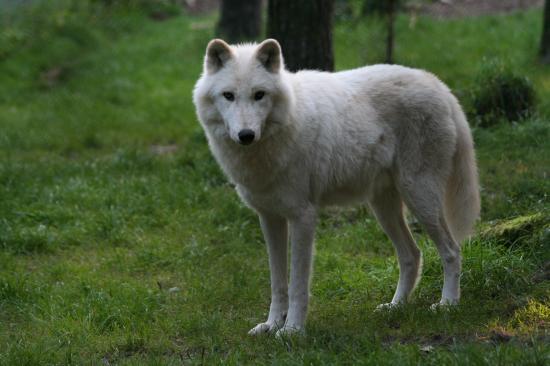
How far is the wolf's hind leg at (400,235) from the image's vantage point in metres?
5.40

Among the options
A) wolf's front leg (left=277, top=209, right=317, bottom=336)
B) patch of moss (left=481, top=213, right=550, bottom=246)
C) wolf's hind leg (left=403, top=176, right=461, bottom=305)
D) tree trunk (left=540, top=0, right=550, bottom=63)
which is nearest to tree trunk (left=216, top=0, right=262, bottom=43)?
tree trunk (left=540, top=0, right=550, bottom=63)

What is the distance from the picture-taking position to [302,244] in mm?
4809

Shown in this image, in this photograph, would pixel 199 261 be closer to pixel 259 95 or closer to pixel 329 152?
pixel 329 152

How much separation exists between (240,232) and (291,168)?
7.14 ft

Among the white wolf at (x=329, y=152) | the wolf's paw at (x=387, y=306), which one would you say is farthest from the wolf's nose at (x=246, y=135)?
the wolf's paw at (x=387, y=306)

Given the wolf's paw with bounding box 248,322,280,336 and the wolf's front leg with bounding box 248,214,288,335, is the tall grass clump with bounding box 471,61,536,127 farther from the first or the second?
the wolf's paw with bounding box 248,322,280,336

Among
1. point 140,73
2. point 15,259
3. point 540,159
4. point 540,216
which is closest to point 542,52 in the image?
point 540,159

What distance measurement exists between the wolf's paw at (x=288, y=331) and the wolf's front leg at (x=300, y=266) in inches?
0.7

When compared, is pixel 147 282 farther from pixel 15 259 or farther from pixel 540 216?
pixel 540 216

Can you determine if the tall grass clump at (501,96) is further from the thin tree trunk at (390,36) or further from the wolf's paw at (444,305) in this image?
the wolf's paw at (444,305)

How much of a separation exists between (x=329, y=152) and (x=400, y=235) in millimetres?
→ 984

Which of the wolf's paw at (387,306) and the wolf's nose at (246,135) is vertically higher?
the wolf's nose at (246,135)

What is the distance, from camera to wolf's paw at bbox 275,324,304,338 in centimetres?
457

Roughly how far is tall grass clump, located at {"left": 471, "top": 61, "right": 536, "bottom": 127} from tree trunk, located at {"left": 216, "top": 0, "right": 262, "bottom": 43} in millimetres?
6802
